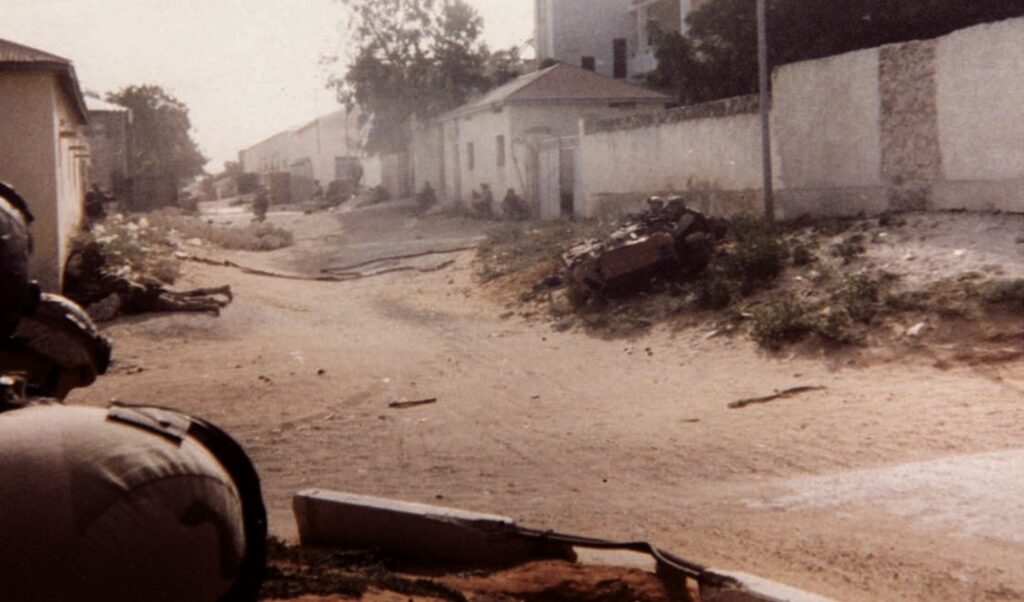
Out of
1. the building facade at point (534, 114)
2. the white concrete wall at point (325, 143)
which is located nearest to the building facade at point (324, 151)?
the white concrete wall at point (325, 143)

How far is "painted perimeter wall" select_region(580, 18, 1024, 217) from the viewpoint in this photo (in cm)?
1220

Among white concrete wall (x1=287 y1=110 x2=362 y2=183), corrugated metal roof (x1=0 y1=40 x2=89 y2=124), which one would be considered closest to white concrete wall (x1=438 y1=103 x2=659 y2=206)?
corrugated metal roof (x1=0 y1=40 x2=89 y2=124)

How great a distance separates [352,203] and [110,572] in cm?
4527

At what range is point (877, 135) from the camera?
45.7ft

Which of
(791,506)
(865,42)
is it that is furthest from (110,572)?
(865,42)

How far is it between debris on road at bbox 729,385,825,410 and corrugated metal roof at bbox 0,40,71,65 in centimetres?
1011

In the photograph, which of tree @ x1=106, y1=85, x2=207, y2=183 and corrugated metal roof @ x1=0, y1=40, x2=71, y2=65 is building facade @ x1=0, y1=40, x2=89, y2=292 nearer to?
corrugated metal roof @ x1=0, y1=40, x2=71, y2=65

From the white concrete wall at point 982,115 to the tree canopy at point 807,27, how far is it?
9.00 meters

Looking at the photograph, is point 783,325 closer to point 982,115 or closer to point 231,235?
point 982,115

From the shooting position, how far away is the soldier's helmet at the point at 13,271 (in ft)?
8.54

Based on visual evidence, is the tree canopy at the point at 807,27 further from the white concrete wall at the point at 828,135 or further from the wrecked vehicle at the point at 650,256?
the wrecked vehicle at the point at 650,256

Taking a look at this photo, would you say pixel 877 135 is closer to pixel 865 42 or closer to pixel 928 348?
pixel 928 348

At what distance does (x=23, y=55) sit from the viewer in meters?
14.6

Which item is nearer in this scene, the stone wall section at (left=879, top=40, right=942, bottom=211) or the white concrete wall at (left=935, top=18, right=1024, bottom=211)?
the white concrete wall at (left=935, top=18, right=1024, bottom=211)
